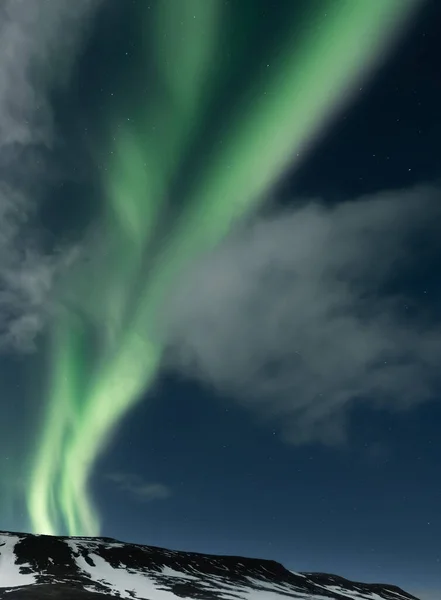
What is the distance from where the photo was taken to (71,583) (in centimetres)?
10119

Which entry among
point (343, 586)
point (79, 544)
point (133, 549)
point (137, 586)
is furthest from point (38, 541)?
point (343, 586)

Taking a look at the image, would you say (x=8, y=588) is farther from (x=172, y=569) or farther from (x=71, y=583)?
(x=172, y=569)

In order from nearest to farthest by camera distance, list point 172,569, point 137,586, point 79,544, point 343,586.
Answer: point 137,586, point 172,569, point 79,544, point 343,586

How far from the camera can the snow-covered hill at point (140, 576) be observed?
99.1 m

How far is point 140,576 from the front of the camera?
122562 mm

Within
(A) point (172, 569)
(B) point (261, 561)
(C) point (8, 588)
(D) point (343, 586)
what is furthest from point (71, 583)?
(D) point (343, 586)

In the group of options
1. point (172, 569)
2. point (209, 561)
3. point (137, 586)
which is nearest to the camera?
point (137, 586)

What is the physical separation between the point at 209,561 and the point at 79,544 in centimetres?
4255

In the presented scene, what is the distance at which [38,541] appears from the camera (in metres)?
143

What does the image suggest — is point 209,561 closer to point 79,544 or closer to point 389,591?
point 79,544

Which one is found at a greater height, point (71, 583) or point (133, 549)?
point (133, 549)

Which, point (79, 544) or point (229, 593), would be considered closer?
point (229, 593)

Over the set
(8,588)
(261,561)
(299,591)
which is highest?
(261,561)

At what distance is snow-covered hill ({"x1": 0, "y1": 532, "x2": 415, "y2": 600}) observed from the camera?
99.1m
